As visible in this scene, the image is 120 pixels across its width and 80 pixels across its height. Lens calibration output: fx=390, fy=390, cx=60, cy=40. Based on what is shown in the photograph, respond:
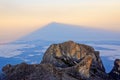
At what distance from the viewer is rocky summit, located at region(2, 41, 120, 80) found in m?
45.1

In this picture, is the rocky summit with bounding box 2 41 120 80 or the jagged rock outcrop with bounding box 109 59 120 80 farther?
the jagged rock outcrop with bounding box 109 59 120 80

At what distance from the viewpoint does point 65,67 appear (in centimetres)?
5497

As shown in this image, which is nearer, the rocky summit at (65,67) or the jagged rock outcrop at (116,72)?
the rocky summit at (65,67)

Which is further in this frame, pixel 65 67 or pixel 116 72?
pixel 116 72

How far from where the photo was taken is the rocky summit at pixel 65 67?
1777 inches

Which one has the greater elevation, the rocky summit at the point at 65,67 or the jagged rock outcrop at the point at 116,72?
the rocky summit at the point at 65,67

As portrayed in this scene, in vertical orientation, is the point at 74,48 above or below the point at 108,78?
above

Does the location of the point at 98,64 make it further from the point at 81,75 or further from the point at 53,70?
the point at 53,70

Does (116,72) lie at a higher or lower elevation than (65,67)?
lower

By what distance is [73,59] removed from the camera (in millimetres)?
59312

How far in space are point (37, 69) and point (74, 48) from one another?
16.4 m

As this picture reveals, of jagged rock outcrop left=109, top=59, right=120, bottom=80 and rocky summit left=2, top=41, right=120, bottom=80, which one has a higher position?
rocky summit left=2, top=41, right=120, bottom=80

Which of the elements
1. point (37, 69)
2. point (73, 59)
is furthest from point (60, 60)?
point (37, 69)

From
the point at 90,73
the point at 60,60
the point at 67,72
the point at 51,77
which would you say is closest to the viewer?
the point at 51,77
